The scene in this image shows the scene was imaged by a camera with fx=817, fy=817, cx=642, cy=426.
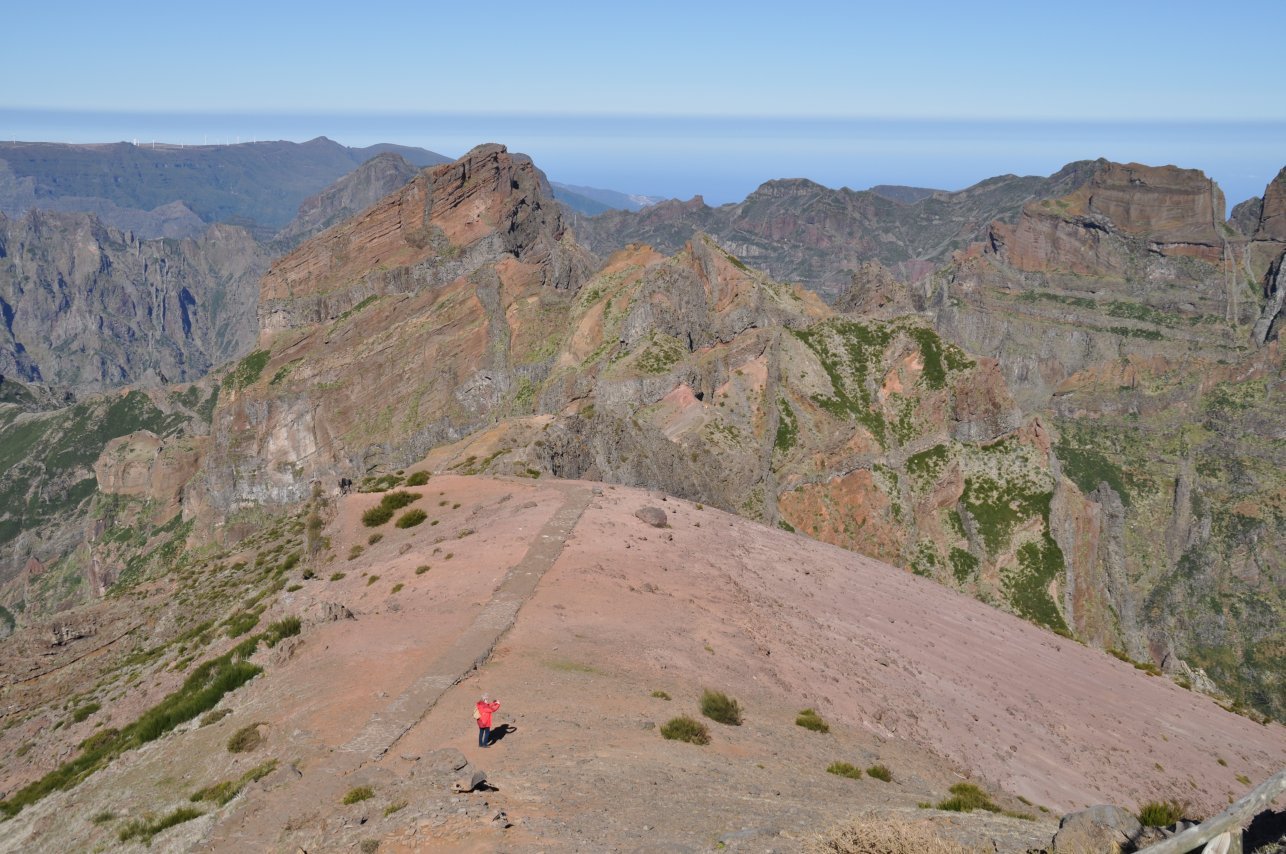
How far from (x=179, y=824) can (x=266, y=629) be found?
44.5 feet

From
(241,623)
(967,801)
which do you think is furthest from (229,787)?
(967,801)

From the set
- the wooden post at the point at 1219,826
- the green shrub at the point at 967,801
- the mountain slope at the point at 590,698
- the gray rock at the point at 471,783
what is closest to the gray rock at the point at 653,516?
the mountain slope at the point at 590,698

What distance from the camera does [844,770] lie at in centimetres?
2661

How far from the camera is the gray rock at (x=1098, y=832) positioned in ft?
54.6

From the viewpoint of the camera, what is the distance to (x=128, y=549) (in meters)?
181

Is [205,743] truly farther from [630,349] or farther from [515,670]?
[630,349]

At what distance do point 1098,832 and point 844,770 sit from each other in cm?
1045

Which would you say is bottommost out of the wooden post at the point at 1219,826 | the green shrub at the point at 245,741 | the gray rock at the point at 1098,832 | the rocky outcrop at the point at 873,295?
the green shrub at the point at 245,741

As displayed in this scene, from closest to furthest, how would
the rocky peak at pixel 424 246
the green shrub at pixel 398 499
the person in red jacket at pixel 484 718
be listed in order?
the person in red jacket at pixel 484 718 < the green shrub at pixel 398 499 < the rocky peak at pixel 424 246

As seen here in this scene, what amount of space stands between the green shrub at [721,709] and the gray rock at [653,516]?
68.2 feet

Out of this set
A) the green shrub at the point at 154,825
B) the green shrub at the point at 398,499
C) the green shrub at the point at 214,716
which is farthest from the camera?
the green shrub at the point at 398,499

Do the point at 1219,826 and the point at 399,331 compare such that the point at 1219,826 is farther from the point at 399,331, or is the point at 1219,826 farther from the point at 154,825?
the point at 399,331

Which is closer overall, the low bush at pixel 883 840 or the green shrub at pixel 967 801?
the low bush at pixel 883 840

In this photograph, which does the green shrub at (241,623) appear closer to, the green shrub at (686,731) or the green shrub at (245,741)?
the green shrub at (245,741)
